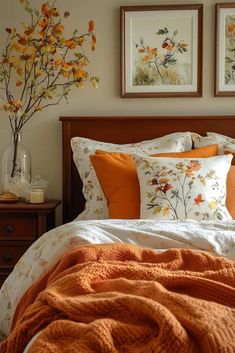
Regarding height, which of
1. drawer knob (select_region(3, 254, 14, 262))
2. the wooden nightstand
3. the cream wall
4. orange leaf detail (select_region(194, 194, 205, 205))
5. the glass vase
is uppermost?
the cream wall

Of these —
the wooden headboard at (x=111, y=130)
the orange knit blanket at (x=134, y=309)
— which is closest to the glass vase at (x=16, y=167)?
the wooden headboard at (x=111, y=130)

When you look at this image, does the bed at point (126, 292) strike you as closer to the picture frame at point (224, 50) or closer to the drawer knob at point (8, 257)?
the drawer knob at point (8, 257)

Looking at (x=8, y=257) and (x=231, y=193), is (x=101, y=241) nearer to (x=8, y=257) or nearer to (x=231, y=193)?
(x=231, y=193)

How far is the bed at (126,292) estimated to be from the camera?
2.98 feet

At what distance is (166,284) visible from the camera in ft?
3.79

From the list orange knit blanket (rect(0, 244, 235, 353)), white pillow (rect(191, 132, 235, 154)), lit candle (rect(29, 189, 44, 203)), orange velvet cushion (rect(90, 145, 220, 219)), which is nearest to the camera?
orange knit blanket (rect(0, 244, 235, 353))

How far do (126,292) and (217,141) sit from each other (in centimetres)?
185

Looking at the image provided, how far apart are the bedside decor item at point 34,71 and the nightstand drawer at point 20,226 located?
0.71ft

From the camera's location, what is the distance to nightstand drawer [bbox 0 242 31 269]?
9.24ft

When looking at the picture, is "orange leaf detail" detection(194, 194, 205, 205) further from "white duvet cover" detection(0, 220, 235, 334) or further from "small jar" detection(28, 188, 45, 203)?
"small jar" detection(28, 188, 45, 203)

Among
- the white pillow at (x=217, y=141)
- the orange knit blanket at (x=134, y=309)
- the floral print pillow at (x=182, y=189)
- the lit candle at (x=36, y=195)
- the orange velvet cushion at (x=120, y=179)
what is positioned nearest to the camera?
the orange knit blanket at (x=134, y=309)

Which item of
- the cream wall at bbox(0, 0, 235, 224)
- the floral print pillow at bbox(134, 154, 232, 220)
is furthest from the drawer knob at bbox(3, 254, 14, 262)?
the floral print pillow at bbox(134, 154, 232, 220)

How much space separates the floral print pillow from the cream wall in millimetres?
764

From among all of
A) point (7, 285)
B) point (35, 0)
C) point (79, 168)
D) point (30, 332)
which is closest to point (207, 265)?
point (30, 332)
